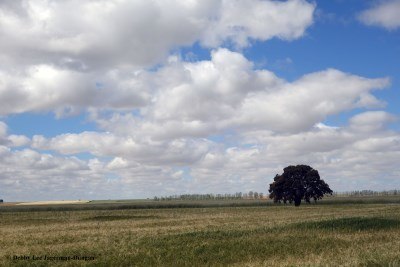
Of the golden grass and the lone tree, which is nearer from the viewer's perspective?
the golden grass

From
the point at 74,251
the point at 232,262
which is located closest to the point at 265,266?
the point at 232,262

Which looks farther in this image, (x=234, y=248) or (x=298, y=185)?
(x=298, y=185)

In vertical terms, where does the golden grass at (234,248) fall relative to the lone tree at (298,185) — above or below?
below

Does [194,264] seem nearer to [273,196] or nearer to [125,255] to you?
[125,255]

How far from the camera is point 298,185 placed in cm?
9644

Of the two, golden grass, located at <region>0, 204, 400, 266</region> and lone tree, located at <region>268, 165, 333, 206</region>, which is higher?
lone tree, located at <region>268, 165, 333, 206</region>

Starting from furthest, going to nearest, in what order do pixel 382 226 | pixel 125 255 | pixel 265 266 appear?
1. pixel 382 226
2. pixel 125 255
3. pixel 265 266

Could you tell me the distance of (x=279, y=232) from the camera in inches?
1188

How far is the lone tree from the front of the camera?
96812 millimetres

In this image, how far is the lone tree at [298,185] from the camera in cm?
9681

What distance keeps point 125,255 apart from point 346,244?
11.9 m

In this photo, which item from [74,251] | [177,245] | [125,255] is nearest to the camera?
[125,255]

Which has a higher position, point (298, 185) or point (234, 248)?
point (298, 185)

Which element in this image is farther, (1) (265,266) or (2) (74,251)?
(2) (74,251)
